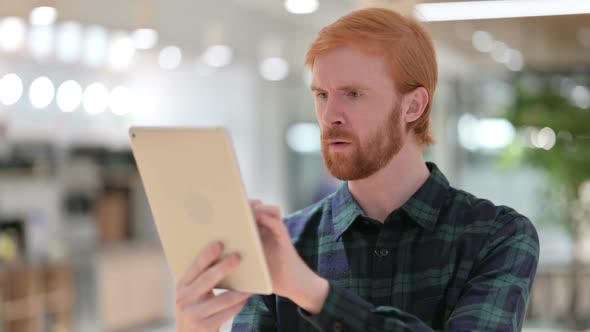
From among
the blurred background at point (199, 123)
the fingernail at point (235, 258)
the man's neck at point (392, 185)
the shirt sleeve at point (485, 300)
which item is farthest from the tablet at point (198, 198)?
the blurred background at point (199, 123)

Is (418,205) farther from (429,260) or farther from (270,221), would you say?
(270,221)

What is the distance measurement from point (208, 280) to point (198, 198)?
12 cm

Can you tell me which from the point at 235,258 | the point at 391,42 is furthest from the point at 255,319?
the point at 391,42

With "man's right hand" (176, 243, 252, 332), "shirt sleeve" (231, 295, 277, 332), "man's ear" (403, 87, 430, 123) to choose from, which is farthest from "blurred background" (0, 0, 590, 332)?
"man's right hand" (176, 243, 252, 332)

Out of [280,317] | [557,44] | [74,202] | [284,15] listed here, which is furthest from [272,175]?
[280,317]

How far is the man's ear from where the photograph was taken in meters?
1.43

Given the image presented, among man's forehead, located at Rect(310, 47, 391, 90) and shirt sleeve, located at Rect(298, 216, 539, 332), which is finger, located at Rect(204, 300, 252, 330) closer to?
shirt sleeve, located at Rect(298, 216, 539, 332)

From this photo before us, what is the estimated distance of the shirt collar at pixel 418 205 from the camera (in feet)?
4.72

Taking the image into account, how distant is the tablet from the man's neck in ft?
1.13

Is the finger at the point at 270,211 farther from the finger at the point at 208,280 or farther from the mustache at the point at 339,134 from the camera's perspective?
the mustache at the point at 339,134

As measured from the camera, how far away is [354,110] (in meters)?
1.34

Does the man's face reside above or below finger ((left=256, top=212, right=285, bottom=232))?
above

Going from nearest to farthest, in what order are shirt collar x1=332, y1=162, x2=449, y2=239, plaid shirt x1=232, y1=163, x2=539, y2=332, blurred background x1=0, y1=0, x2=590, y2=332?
plaid shirt x1=232, y1=163, x2=539, y2=332
shirt collar x1=332, y1=162, x2=449, y2=239
blurred background x1=0, y1=0, x2=590, y2=332

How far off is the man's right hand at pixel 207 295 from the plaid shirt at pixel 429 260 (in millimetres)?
184
